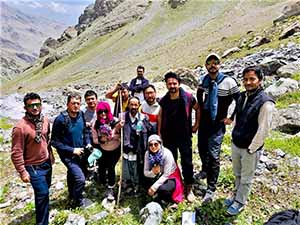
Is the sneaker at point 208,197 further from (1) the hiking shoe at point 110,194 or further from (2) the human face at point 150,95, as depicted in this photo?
(2) the human face at point 150,95

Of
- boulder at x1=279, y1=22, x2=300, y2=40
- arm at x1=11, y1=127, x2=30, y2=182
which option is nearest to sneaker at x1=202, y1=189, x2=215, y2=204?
arm at x1=11, y1=127, x2=30, y2=182

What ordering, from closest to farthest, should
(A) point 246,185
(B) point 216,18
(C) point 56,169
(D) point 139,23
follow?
(A) point 246,185 < (C) point 56,169 < (B) point 216,18 < (D) point 139,23

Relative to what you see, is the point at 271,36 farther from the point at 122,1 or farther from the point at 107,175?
the point at 122,1

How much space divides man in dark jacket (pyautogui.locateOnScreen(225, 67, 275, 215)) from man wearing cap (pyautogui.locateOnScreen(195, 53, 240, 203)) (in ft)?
1.45

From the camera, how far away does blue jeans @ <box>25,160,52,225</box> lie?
7188mm

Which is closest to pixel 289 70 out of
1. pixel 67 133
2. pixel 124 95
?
pixel 124 95

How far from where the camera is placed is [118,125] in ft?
26.0

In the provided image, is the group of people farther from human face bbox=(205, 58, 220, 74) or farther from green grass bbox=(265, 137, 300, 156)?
green grass bbox=(265, 137, 300, 156)

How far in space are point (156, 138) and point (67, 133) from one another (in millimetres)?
1801

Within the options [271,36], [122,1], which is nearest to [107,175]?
[271,36]

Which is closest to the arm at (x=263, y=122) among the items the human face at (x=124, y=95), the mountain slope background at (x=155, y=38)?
the human face at (x=124, y=95)

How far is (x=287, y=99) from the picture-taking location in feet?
46.1

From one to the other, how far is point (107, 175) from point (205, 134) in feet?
8.58

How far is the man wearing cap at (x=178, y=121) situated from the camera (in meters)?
7.35
